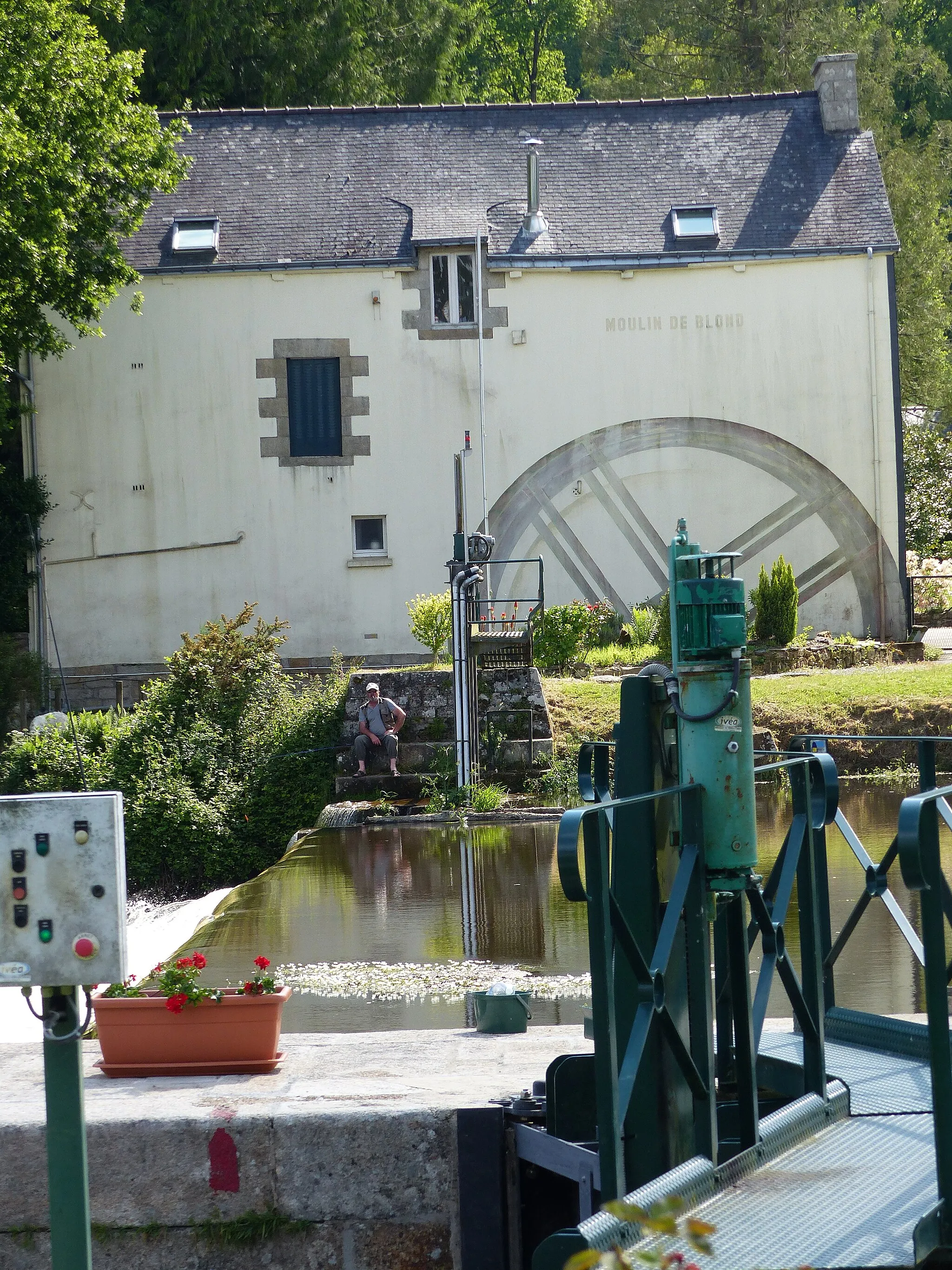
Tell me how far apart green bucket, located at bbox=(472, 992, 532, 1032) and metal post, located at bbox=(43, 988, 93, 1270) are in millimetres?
2620


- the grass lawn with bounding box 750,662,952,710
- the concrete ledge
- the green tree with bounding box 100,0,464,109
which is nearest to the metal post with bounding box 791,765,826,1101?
the concrete ledge

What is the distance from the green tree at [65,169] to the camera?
16984 mm

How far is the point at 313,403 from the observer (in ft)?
66.9

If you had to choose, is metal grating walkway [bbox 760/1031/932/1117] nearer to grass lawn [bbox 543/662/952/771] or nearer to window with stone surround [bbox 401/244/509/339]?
grass lawn [bbox 543/662/952/771]

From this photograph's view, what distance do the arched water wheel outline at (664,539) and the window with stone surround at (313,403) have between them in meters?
2.43

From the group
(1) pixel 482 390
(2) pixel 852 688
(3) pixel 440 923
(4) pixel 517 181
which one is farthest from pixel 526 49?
(3) pixel 440 923

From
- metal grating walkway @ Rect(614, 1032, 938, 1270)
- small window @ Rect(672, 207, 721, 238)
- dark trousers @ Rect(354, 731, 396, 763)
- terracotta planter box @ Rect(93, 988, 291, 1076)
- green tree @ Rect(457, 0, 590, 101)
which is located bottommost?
metal grating walkway @ Rect(614, 1032, 938, 1270)

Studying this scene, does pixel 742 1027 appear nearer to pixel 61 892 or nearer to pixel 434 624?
pixel 61 892

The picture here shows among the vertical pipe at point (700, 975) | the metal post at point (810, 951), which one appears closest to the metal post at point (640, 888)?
the vertical pipe at point (700, 975)

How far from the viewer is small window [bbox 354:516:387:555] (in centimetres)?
2036

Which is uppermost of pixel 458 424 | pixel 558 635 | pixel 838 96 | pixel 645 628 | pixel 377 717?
pixel 838 96

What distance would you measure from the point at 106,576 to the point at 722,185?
1079 cm

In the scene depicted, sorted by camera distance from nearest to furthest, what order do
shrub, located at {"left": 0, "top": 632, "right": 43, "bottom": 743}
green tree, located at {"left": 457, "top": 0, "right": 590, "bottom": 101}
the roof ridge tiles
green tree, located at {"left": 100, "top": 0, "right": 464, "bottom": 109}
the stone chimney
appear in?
shrub, located at {"left": 0, "top": 632, "right": 43, "bottom": 743} → the stone chimney → the roof ridge tiles → green tree, located at {"left": 100, "top": 0, "right": 464, "bottom": 109} → green tree, located at {"left": 457, "top": 0, "right": 590, "bottom": 101}

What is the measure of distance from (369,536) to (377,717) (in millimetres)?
7091
